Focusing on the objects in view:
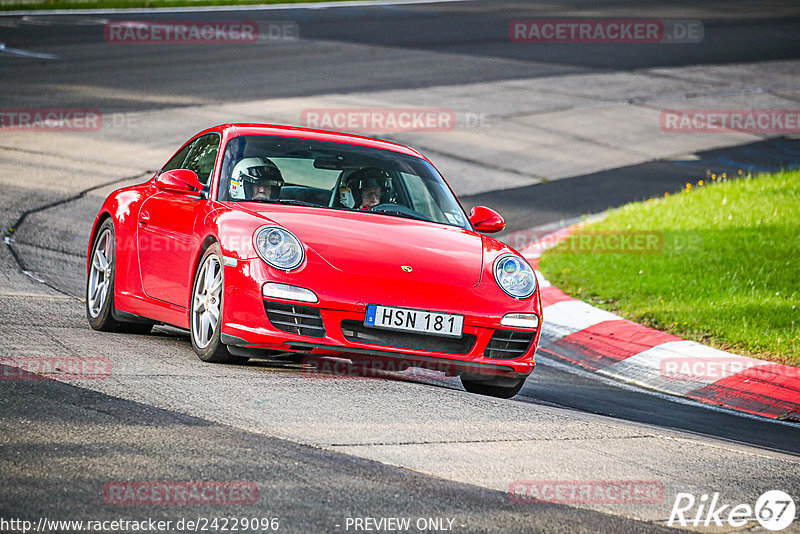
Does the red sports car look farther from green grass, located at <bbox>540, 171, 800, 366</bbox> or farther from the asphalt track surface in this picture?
green grass, located at <bbox>540, 171, 800, 366</bbox>

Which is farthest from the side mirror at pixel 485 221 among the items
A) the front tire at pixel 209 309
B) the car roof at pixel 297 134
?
the front tire at pixel 209 309

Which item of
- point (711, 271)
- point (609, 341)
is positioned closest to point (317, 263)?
point (609, 341)

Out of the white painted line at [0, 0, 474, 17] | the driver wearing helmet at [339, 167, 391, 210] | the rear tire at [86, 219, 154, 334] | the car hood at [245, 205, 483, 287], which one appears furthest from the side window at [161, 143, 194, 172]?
the white painted line at [0, 0, 474, 17]

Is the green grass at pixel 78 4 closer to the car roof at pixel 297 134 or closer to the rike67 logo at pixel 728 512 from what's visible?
the car roof at pixel 297 134

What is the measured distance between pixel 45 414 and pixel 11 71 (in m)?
17.0

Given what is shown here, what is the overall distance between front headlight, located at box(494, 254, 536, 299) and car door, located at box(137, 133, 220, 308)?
1.76m

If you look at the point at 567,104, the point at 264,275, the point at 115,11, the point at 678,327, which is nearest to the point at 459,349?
the point at 264,275

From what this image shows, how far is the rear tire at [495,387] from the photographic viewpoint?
21.5 feet

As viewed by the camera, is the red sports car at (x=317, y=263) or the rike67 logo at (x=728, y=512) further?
the red sports car at (x=317, y=263)

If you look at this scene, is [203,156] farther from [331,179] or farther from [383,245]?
[383,245]

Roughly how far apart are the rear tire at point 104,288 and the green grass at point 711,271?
4.07 m

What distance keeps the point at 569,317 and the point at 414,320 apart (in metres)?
3.61

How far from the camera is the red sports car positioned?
598cm

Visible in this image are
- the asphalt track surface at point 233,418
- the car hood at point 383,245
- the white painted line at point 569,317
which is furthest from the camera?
the white painted line at point 569,317
